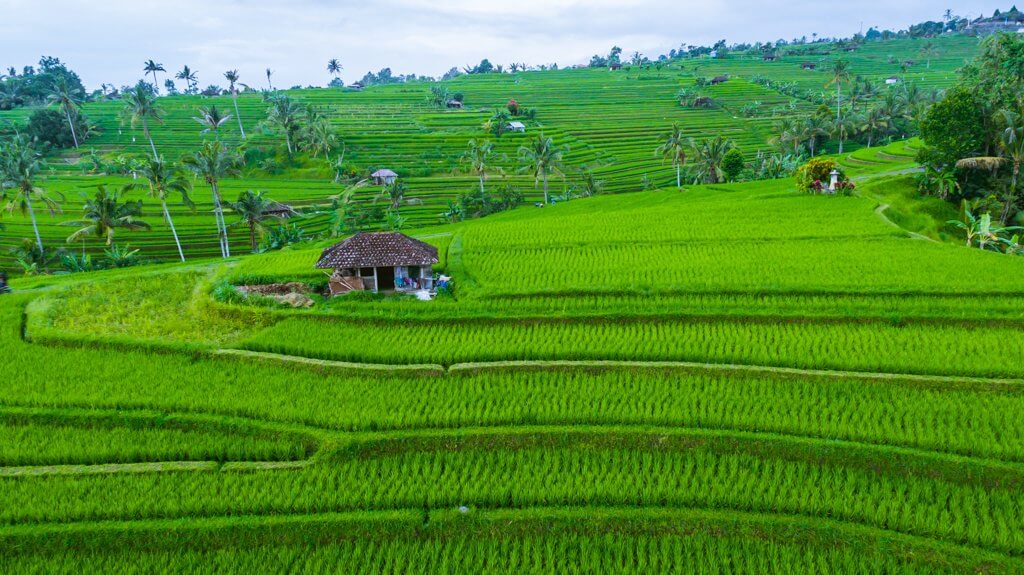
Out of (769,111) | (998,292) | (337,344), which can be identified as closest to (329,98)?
(769,111)

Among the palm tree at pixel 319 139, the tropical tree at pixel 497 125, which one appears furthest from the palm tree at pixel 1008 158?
the palm tree at pixel 319 139

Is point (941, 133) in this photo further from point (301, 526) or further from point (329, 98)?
point (329, 98)

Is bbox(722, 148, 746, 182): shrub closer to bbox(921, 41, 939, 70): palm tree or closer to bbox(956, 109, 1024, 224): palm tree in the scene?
bbox(956, 109, 1024, 224): palm tree

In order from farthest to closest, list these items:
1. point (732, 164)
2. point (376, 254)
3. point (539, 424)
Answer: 1. point (732, 164)
2. point (376, 254)
3. point (539, 424)

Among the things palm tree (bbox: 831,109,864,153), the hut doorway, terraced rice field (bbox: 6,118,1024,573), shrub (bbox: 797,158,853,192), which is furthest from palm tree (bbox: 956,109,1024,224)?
palm tree (bbox: 831,109,864,153)

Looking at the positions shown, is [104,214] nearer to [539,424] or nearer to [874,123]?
[539,424]

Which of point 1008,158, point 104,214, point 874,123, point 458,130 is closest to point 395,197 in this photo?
point 104,214

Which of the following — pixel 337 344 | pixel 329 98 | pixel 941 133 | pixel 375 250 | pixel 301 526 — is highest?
pixel 329 98
